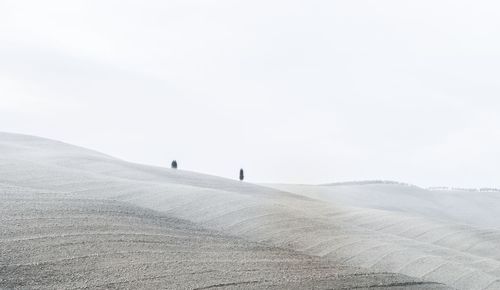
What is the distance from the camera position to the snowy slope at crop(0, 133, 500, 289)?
12.4ft

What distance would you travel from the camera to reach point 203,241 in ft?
15.5

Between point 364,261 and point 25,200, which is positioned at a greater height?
point 25,200

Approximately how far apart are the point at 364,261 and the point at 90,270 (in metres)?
2.28

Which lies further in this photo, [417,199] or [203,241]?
[417,199]

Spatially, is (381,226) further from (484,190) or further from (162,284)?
(484,190)

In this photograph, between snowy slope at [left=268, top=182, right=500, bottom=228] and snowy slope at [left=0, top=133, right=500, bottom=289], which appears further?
snowy slope at [left=268, top=182, right=500, bottom=228]

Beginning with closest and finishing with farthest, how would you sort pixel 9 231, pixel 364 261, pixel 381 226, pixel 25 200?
pixel 9 231 → pixel 25 200 → pixel 364 261 → pixel 381 226

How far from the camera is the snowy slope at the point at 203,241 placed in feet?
12.4

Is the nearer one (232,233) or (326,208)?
(232,233)

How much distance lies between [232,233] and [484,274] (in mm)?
1875

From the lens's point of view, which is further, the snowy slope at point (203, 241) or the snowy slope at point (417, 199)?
the snowy slope at point (417, 199)

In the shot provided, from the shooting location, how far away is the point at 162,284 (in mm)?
3658

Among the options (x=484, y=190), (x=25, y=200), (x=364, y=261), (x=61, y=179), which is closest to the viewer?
(x=25, y=200)

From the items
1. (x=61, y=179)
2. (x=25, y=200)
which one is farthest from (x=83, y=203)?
(x=61, y=179)
